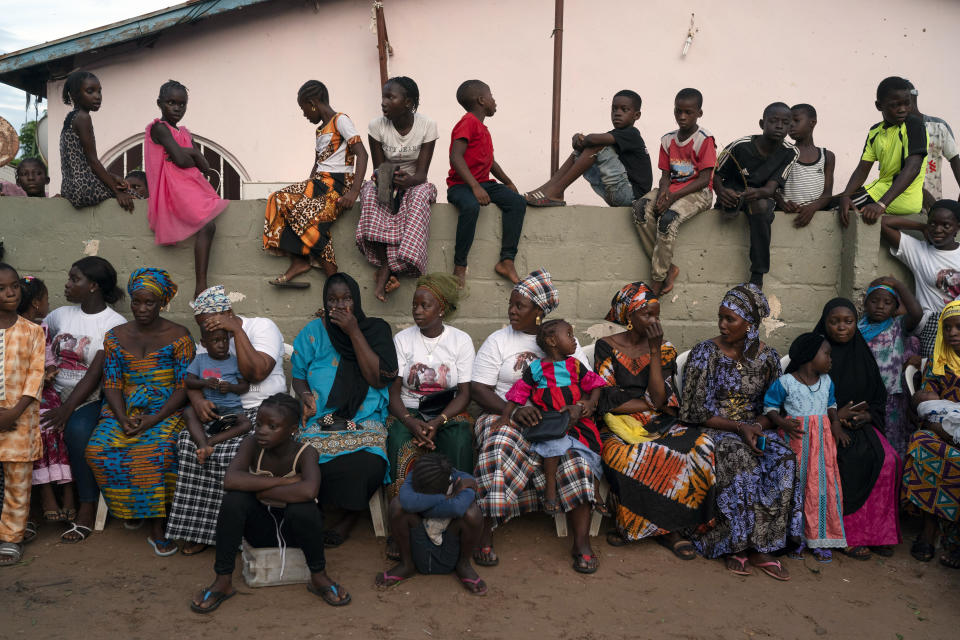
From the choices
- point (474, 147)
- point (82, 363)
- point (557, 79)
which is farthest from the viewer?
point (557, 79)

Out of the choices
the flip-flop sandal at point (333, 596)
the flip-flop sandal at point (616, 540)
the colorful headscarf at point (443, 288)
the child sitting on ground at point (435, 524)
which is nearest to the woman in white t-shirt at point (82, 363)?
the flip-flop sandal at point (333, 596)

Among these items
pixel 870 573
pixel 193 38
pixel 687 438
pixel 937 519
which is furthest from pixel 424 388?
pixel 193 38

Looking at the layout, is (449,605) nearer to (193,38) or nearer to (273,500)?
(273,500)

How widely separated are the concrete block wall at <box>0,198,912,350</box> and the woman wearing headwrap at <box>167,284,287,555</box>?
913 mm

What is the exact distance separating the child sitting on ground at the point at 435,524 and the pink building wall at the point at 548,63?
5.33m

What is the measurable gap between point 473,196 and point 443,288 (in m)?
0.90

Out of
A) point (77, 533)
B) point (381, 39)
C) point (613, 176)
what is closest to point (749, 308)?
point (613, 176)

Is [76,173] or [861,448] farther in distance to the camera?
[76,173]

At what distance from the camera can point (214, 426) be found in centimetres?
→ 437

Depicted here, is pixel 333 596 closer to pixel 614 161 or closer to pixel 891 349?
pixel 614 161

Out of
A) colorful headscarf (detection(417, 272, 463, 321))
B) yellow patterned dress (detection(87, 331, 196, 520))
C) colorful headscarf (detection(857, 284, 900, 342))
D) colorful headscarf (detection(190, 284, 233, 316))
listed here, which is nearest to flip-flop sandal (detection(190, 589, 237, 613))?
yellow patterned dress (detection(87, 331, 196, 520))

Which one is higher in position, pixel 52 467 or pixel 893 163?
pixel 893 163

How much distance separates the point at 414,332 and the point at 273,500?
5.01 ft

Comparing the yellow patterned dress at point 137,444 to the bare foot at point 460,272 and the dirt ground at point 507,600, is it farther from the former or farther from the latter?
the bare foot at point 460,272
